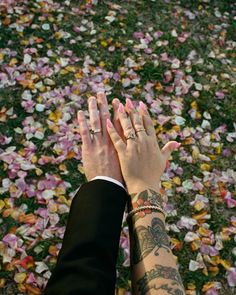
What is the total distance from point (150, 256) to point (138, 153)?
0.74 metres

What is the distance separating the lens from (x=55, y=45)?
5.80 m

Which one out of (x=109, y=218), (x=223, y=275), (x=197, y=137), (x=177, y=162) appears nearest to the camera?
(x=109, y=218)

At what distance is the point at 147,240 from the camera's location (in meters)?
2.43

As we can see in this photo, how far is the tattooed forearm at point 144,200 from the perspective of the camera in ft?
8.38

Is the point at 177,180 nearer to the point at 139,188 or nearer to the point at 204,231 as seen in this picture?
the point at 204,231

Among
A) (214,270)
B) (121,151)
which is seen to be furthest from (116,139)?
(214,270)

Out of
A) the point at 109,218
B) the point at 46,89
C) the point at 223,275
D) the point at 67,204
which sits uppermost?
the point at 109,218

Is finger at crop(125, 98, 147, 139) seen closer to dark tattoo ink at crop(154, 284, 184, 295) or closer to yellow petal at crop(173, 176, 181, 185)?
dark tattoo ink at crop(154, 284, 184, 295)

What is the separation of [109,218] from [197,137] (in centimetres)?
291

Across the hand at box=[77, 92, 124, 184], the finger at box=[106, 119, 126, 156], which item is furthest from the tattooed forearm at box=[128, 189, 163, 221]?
the finger at box=[106, 119, 126, 156]

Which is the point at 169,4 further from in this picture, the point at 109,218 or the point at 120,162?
the point at 109,218

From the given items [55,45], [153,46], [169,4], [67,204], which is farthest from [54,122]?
[169,4]

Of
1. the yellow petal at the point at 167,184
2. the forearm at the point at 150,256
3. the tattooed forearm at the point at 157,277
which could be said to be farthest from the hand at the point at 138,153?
the yellow petal at the point at 167,184

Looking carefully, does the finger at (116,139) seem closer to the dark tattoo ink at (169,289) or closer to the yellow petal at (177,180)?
the dark tattoo ink at (169,289)
